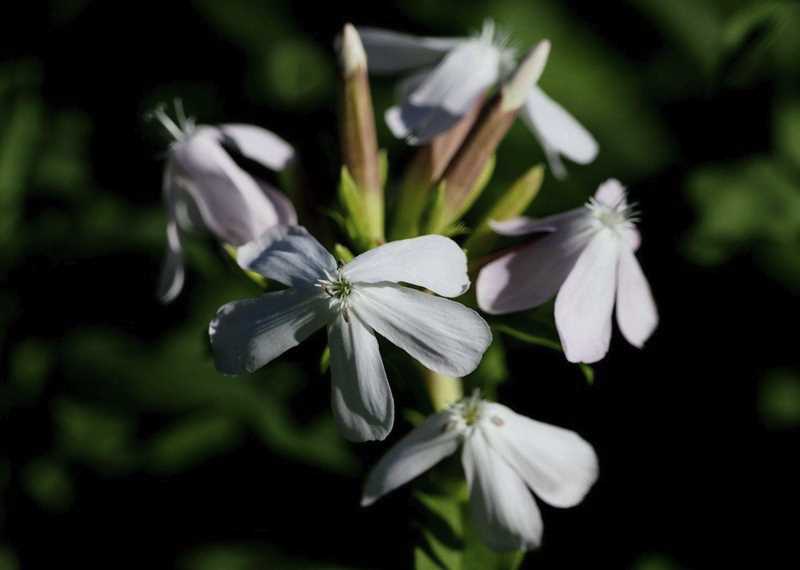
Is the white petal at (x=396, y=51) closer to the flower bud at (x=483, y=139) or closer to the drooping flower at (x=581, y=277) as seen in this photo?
the flower bud at (x=483, y=139)

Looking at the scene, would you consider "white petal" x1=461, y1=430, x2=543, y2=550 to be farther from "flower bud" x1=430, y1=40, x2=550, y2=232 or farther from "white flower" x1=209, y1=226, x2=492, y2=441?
"flower bud" x1=430, y1=40, x2=550, y2=232

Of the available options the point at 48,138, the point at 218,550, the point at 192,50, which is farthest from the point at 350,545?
the point at 192,50

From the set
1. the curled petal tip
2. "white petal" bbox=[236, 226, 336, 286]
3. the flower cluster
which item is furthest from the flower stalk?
the curled petal tip

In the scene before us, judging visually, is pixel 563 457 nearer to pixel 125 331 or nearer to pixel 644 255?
pixel 644 255

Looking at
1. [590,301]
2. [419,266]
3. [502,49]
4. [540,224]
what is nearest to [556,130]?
[502,49]

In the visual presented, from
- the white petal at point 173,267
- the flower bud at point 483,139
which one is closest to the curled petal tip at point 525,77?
the flower bud at point 483,139

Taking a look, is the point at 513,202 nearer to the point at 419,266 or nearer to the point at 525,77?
the point at 525,77
